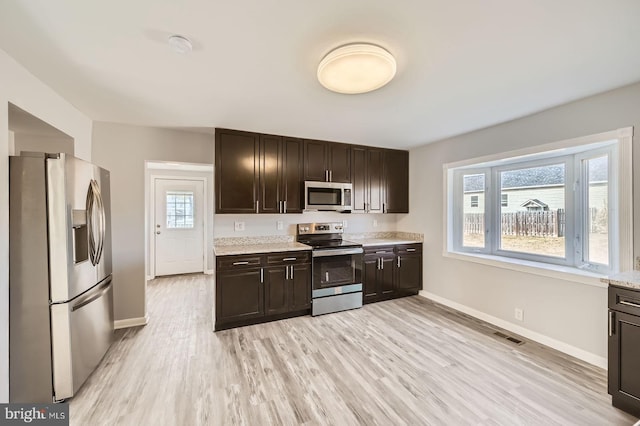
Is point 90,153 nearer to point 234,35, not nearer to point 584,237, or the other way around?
point 234,35

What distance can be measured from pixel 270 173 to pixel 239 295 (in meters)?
1.60

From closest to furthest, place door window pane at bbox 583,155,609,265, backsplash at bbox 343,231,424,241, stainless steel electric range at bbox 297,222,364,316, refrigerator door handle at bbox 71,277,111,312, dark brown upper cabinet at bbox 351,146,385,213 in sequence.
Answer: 1. refrigerator door handle at bbox 71,277,111,312
2. door window pane at bbox 583,155,609,265
3. stainless steel electric range at bbox 297,222,364,316
4. dark brown upper cabinet at bbox 351,146,385,213
5. backsplash at bbox 343,231,424,241

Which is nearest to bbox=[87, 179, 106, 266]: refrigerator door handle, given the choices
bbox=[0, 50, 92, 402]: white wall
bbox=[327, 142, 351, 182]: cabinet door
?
bbox=[0, 50, 92, 402]: white wall

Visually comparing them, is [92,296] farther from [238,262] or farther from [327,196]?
[327,196]

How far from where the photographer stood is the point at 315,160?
3760mm

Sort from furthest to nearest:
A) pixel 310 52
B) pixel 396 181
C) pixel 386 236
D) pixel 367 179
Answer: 1. pixel 386 236
2. pixel 396 181
3. pixel 367 179
4. pixel 310 52

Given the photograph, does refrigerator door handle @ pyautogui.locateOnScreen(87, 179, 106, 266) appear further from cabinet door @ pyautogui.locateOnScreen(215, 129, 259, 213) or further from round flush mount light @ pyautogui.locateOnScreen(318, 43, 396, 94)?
round flush mount light @ pyautogui.locateOnScreen(318, 43, 396, 94)

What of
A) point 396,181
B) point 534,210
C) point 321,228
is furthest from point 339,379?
point 396,181

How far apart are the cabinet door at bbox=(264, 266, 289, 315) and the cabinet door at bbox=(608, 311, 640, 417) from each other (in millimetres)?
2903

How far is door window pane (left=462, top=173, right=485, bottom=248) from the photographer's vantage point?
11.6 feet

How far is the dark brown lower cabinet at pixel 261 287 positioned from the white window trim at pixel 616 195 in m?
2.28

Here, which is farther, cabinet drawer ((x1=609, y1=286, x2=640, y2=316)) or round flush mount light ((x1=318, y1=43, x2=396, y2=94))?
cabinet drawer ((x1=609, y1=286, x2=640, y2=316))

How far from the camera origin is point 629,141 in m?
2.11

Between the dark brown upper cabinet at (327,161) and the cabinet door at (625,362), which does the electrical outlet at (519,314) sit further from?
the dark brown upper cabinet at (327,161)
